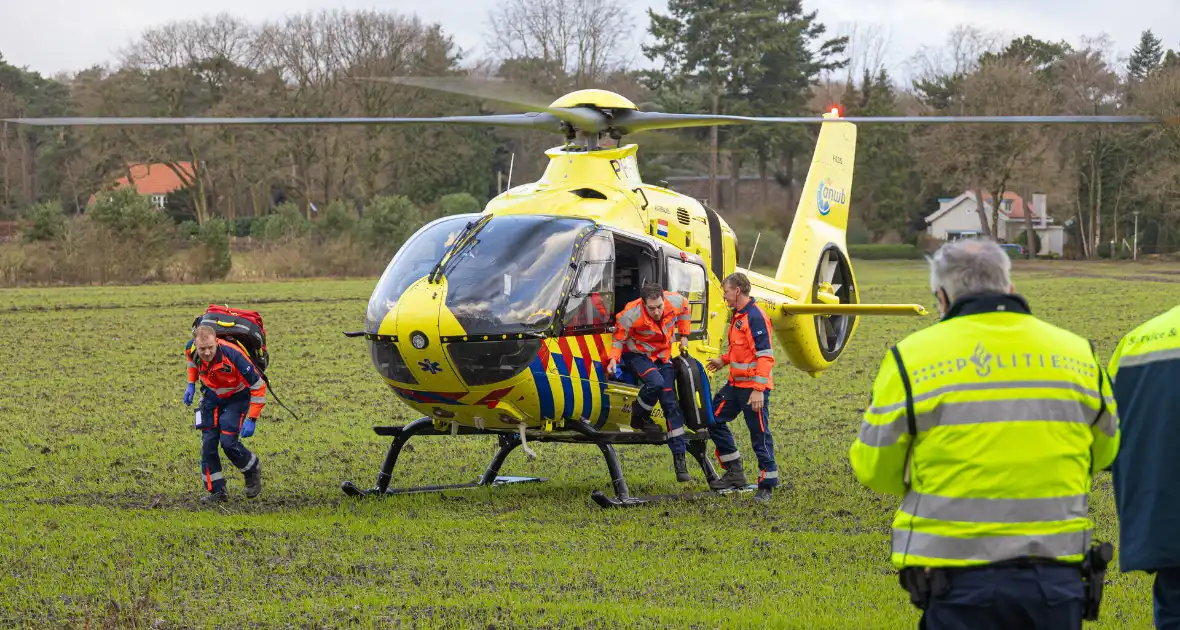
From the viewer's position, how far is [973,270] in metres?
4.19

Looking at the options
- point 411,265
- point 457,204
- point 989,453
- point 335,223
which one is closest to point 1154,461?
point 989,453

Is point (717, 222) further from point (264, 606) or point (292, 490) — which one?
point (264, 606)

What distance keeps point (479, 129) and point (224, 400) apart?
53.9 meters

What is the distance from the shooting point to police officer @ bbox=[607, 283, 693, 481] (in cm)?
1037

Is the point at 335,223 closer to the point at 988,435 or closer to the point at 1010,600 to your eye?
the point at 988,435

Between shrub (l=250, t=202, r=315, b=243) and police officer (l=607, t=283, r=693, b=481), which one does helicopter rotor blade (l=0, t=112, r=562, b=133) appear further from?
shrub (l=250, t=202, r=315, b=243)

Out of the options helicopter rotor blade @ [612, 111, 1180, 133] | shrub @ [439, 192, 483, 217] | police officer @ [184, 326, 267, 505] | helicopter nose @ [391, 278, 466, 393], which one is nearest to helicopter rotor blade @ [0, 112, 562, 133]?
helicopter rotor blade @ [612, 111, 1180, 133]

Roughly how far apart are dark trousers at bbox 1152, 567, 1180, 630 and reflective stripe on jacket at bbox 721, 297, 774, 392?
5.79 meters

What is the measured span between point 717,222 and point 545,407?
3428 millimetres

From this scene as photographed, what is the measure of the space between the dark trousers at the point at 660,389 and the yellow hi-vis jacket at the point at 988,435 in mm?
6194

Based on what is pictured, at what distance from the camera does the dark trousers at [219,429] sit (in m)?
10.0

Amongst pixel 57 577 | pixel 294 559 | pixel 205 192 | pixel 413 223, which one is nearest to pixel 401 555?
pixel 294 559

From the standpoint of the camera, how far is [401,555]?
824 centimetres

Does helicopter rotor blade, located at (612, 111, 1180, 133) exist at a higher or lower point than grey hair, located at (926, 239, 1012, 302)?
higher
